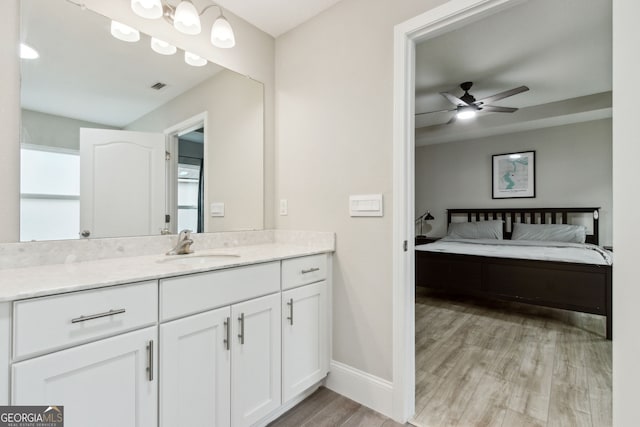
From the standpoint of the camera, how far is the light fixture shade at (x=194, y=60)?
71.4 inches

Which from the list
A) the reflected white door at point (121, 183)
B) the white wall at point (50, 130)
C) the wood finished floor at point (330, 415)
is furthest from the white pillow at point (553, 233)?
the white wall at point (50, 130)

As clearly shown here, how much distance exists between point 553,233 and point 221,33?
15.6ft

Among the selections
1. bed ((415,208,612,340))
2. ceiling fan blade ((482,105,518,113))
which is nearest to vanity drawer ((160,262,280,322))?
bed ((415,208,612,340))

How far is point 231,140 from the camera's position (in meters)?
2.09

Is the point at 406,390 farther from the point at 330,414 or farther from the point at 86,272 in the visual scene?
the point at 86,272

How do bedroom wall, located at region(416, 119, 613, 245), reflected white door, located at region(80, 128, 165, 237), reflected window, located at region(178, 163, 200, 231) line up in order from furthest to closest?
bedroom wall, located at region(416, 119, 613, 245) → reflected window, located at region(178, 163, 200, 231) → reflected white door, located at region(80, 128, 165, 237)

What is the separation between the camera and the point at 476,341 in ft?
8.56

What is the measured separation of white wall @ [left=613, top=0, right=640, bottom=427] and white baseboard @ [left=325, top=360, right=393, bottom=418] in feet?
3.31

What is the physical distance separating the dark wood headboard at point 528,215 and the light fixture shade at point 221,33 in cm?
482

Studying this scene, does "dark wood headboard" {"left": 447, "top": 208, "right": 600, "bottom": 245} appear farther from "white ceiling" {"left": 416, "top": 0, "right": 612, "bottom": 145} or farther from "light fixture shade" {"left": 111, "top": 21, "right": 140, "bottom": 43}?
"light fixture shade" {"left": 111, "top": 21, "right": 140, "bottom": 43}

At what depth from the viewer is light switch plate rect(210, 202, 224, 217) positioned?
194 centimetres

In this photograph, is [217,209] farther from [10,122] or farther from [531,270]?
[531,270]

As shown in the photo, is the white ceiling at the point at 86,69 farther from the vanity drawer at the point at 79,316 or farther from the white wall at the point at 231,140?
the vanity drawer at the point at 79,316

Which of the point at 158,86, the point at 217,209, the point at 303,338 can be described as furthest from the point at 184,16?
the point at 303,338
